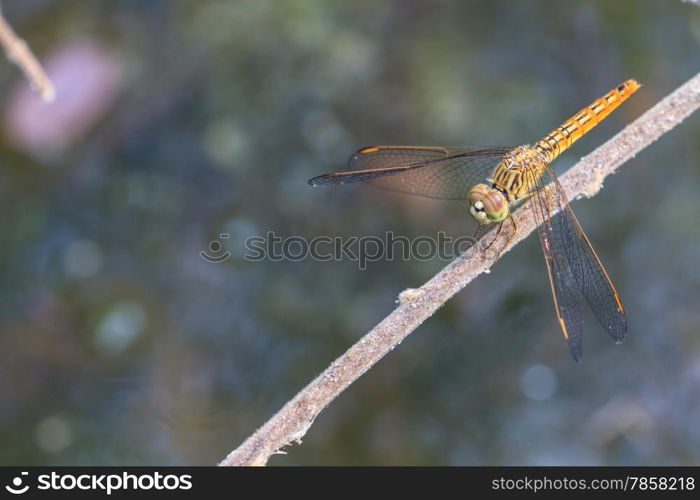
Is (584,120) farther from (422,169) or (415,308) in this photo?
(415,308)

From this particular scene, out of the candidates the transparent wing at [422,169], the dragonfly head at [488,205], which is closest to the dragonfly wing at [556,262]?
the dragonfly head at [488,205]

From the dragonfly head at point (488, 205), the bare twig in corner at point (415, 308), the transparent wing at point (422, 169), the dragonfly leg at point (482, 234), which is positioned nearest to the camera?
the bare twig in corner at point (415, 308)

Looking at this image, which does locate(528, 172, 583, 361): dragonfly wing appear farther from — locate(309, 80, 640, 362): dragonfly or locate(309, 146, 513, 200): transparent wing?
locate(309, 146, 513, 200): transparent wing

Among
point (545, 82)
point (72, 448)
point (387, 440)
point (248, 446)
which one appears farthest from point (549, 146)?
point (72, 448)

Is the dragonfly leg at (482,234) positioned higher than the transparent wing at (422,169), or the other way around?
the transparent wing at (422,169)

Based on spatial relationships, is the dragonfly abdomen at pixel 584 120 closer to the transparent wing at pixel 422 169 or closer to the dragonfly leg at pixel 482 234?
the transparent wing at pixel 422 169

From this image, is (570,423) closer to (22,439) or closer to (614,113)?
(614,113)

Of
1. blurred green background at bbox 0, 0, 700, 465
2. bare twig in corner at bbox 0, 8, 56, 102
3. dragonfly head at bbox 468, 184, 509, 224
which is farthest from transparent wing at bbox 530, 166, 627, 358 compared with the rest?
bare twig in corner at bbox 0, 8, 56, 102
